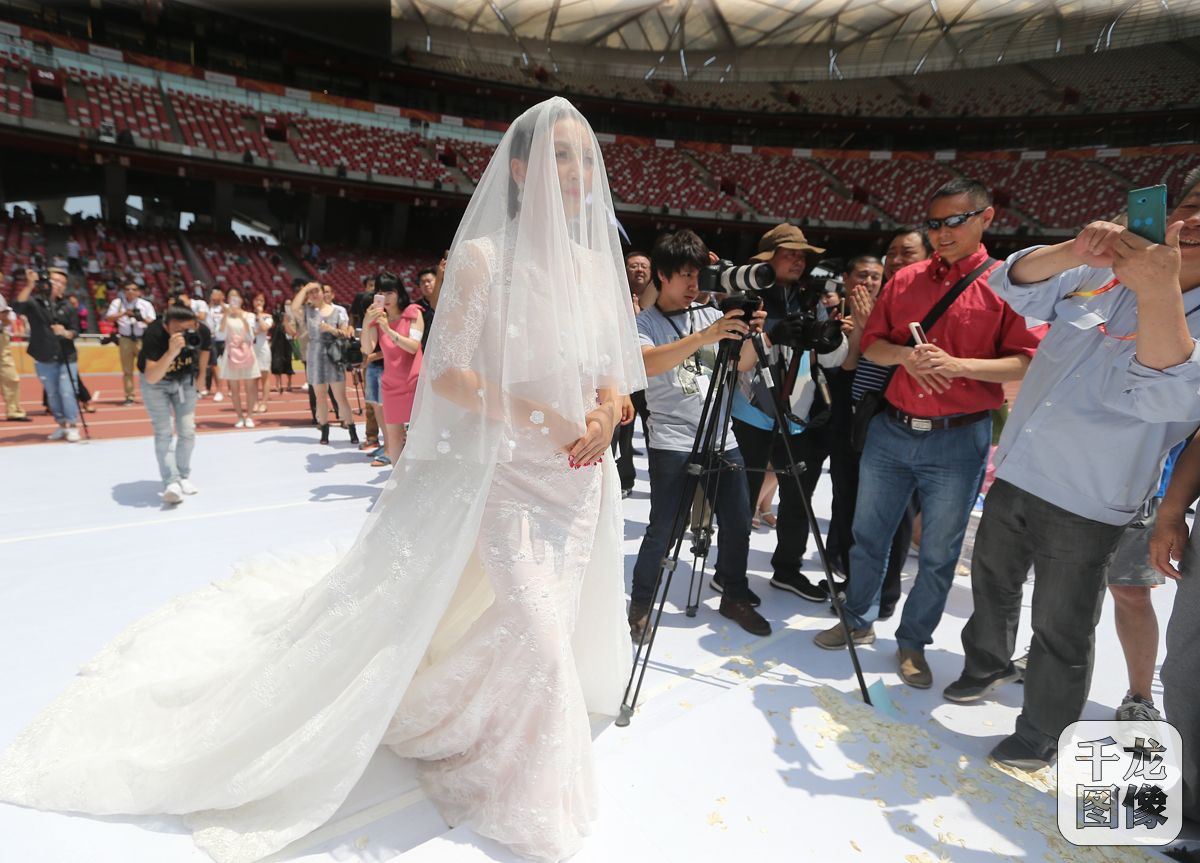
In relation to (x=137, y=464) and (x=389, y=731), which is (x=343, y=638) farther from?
(x=137, y=464)

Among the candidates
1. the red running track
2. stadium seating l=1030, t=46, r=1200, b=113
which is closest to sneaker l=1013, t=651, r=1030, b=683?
the red running track

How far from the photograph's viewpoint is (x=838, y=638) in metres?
2.66

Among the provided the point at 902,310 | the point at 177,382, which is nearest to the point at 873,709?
the point at 902,310

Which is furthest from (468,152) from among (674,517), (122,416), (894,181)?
(674,517)

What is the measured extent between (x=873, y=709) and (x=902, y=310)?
1499 mm

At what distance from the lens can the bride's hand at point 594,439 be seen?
1712 millimetres

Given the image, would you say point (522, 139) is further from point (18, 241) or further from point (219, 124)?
point (219, 124)

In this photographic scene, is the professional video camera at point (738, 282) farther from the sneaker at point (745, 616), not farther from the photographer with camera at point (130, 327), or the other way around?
the photographer with camera at point (130, 327)

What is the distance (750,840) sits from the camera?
1618 mm

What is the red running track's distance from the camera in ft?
21.5

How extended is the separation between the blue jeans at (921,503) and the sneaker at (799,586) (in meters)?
0.49

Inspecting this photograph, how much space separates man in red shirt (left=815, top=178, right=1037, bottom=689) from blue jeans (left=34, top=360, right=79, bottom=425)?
709cm

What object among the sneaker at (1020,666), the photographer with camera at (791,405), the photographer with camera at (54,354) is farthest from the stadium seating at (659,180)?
the sneaker at (1020,666)

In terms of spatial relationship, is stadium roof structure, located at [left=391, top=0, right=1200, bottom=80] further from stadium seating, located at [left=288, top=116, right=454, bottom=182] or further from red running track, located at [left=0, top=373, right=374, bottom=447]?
red running track, located at [left=0, top=373, right=374, bottom=447]
